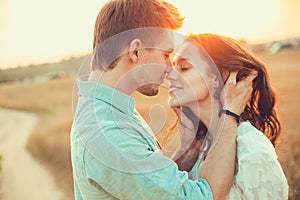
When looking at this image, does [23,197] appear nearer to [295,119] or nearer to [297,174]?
[297,174]

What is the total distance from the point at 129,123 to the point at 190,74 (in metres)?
0.94

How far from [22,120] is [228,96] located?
21.6m

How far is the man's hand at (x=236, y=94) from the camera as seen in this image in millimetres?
3498

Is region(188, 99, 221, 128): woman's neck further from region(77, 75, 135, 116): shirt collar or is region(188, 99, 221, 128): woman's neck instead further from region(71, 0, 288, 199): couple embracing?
region(77, 75, 135, 116): shirt collar

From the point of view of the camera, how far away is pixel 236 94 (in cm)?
355

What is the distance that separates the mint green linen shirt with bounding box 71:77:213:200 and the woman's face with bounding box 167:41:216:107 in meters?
0.87

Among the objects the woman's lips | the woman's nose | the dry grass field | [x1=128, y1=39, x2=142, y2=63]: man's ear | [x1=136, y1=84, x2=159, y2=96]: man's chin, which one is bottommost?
the dry grass field

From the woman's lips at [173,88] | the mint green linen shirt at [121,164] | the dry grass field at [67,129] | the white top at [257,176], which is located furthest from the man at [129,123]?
the dry grass field at [67,129]

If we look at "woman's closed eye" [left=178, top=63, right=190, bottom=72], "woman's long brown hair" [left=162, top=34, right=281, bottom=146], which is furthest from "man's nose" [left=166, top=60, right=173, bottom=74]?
"woman's long brown hair" [left=162, top=34, right=281, bottom=146]

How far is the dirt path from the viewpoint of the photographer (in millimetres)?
10680

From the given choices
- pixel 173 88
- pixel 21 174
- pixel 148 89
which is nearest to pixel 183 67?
pixel 173 88

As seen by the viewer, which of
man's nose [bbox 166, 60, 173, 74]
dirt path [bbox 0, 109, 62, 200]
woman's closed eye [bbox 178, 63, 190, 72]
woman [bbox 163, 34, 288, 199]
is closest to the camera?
man's nose [bbox 166, 60, 173, 74]

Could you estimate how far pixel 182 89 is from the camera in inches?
149

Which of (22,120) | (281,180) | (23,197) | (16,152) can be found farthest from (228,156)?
(22,120)
